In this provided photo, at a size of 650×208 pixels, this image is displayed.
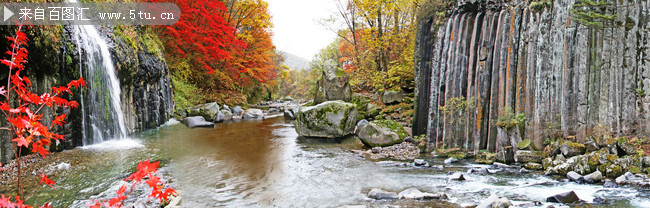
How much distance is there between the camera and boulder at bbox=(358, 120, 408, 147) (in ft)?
29.9

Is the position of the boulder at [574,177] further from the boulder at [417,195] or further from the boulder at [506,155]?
the boulder at [417,195]

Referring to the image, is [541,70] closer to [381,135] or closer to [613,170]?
[613,170]

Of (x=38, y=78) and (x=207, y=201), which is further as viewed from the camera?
(x=38, y=78)

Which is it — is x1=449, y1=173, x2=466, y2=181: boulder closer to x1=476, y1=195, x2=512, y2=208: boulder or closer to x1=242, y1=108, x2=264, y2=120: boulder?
x1=476, y1=195, x2=512, y2=208: boulder

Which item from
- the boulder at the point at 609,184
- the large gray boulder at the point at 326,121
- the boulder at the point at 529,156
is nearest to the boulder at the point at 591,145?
the boulder at the point at 529,156

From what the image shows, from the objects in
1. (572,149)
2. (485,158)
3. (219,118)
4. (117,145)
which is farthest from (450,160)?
(219,118)

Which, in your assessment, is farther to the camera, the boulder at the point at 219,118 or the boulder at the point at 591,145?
the boulder at the point at 219,118

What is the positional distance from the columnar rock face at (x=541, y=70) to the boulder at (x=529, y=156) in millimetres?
318

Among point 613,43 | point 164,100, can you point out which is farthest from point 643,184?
point 164,100

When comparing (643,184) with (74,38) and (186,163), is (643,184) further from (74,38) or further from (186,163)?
(74,38)

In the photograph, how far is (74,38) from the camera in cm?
881

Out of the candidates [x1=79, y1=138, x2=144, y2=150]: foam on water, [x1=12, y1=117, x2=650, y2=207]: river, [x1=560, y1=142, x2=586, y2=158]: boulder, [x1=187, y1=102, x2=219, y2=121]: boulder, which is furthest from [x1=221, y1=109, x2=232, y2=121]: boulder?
[x1=560, y1=142, x2=586, y2=158]: boulder

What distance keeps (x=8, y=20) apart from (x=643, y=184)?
37.7ft

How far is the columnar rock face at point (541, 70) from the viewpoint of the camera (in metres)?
5.96
